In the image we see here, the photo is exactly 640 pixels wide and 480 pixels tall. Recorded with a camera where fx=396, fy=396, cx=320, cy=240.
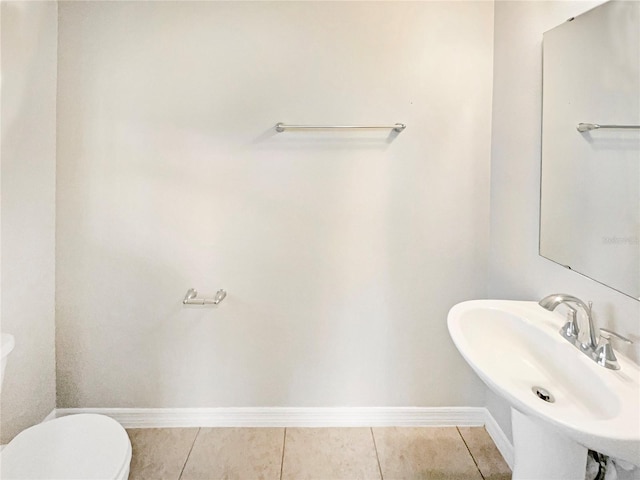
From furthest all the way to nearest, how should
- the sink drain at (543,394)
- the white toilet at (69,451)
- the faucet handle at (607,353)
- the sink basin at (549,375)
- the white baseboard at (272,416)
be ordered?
the white baseboard at (272,416) → the white toilet at (69,451) → the sink drain at (543,394) → the faucet handle at (607,353) → the sink basin at (549,375)

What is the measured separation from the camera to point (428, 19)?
181 centimetres

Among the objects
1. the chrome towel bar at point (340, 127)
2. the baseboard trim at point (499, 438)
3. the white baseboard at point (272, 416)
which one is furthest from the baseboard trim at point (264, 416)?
the chrome towel bar at point (340, 127)

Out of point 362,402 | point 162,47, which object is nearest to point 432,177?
point 362,402

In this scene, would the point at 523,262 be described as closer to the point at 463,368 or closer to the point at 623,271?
the point at 623,271

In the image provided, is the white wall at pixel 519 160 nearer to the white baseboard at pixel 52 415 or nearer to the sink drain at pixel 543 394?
the sink drain at pixel 543 394

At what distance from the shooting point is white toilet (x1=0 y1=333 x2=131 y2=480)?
142cm

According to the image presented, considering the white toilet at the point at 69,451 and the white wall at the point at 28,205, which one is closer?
the white toilet at the point at 69,451

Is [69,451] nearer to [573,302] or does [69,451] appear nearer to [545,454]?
[545,454]

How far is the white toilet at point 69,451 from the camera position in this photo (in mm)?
1424

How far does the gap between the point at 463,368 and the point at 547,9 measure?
159 centimetres

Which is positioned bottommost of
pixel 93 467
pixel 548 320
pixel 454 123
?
pixel 93 467

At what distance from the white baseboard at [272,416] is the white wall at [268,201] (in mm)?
47

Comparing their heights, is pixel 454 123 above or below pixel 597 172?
above

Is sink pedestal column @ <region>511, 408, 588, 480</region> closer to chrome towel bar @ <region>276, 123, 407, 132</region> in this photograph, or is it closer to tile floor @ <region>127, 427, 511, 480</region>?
tile floor @ <region>127, 427, 511, 480</region>
